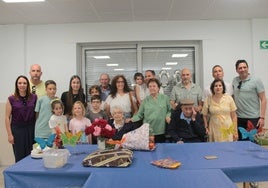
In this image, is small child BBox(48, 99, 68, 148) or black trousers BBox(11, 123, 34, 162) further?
black trousers BBox(11, 123, 34, 162)

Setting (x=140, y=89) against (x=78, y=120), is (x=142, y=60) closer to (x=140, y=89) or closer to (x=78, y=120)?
(x=140, y=89)

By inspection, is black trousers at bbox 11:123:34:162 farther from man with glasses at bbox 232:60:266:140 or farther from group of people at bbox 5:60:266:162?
man with glasses at bbox 232:60:266:140

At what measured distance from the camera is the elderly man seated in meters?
2.94

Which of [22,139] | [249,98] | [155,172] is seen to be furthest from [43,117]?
[249,98]

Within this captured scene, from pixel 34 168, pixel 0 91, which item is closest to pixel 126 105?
pixel 34 168

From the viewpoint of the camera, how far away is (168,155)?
2.17 meters

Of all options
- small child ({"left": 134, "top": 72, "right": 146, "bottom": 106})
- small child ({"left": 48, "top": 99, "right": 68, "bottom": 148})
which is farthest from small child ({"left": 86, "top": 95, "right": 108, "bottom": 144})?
small child ({"left": 134, "top": 72, "right": 146, "bottom": 106})

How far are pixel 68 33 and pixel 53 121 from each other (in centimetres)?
214

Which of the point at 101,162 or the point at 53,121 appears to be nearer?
the point at 101,162

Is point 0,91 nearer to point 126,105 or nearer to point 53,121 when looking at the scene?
point 53,121

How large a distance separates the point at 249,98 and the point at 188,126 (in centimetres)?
114

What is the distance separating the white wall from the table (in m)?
2.73

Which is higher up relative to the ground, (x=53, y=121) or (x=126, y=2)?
(x=126, y=2)

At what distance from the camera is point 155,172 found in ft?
5.69
